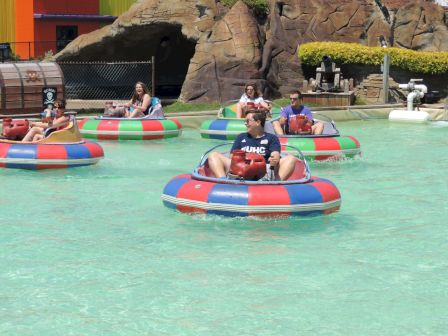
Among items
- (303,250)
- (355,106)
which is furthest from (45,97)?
(303,250)

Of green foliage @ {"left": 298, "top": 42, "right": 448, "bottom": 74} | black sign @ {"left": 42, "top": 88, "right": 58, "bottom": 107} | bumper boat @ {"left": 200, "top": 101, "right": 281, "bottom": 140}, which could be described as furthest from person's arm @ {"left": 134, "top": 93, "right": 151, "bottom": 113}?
green foliage @ {"left": 298, "top": 42, "right": 448, "bottom": 74}

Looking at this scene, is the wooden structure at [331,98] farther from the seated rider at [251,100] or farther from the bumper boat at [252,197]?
the bumper boat at [252,197]

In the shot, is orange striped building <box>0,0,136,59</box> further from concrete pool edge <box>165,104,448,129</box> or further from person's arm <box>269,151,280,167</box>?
person's arm <box>269,151,280,167</box>

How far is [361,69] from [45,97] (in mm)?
9353

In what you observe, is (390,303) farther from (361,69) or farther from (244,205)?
(361,69)

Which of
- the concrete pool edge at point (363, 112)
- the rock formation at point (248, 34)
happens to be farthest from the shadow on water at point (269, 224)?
the rock formation at point (248, 34)

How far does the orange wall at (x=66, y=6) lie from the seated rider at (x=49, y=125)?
2165 centimetres

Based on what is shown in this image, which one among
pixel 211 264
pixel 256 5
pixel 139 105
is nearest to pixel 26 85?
pixel 139 105

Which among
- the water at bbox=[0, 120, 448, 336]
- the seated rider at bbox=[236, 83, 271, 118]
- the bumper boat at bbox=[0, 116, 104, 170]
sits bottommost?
the water at bbox=[0, 120, 448, 336]

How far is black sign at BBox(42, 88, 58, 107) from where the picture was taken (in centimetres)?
1906

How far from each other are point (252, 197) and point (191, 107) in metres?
13.6

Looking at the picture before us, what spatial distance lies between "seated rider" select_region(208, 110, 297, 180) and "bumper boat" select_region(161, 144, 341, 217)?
0.21 meters

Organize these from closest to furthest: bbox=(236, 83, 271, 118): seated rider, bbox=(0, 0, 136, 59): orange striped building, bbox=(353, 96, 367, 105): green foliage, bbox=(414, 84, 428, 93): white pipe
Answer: bbox=(236, 83, 271, 118): seated rider → bbox=(414, 84, 428, 93): white pipe → bbox=(353, 96, 367, 105): green foliage → bbox=(0, 0, 136, 59): orange striped building

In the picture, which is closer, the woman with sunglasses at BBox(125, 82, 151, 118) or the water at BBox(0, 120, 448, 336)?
the water at BBox(0, 120, 448, 336)
